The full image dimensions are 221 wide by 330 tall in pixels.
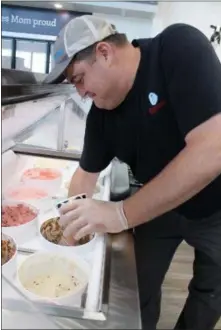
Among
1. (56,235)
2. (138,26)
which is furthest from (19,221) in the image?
(138,26)

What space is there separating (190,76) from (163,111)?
22 centimetres

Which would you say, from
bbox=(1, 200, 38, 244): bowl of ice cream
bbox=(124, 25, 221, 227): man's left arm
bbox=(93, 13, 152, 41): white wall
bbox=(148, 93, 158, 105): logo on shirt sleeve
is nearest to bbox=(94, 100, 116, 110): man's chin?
bbox=(148, 93, 158, 105): logo on shirt sleeve

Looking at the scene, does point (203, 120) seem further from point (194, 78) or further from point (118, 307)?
point (118, 307)

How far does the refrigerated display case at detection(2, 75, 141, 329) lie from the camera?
67 cm

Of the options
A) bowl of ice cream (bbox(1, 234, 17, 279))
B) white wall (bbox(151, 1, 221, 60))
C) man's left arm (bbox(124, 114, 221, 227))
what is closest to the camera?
bowl of ice cream (bbox(1, 234, 17, 279))

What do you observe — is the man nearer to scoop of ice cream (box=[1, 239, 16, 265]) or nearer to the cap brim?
the cap brim

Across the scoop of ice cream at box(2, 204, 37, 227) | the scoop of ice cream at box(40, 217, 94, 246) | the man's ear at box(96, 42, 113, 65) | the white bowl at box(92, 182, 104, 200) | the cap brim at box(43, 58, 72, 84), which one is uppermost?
the man's ear at box(96, 42, 113, 65)

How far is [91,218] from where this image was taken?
48.9 inches

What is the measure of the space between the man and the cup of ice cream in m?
0.13

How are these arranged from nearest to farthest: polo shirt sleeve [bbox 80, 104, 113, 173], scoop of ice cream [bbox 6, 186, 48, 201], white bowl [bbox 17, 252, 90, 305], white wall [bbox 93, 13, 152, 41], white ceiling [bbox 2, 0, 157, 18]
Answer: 1. white bowl [bbox 17, 252, 90, 305]
2. polo shirt sleeve [bbox 80, 104, 113, 173]
3. scoop of ice cream [bbox 6, 186, 48, 201]
4. white ceiling [bbox 2, 0, 157, 18]
5. white wall [bbox 93, 13, 152, 41]

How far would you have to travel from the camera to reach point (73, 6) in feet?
29.1

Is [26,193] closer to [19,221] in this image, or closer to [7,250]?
[19,221]

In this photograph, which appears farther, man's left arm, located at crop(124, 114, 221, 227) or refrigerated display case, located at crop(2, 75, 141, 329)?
man's left arm, located at crop(124, 114, 221, 227)

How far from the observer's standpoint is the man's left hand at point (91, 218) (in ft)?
4.06
